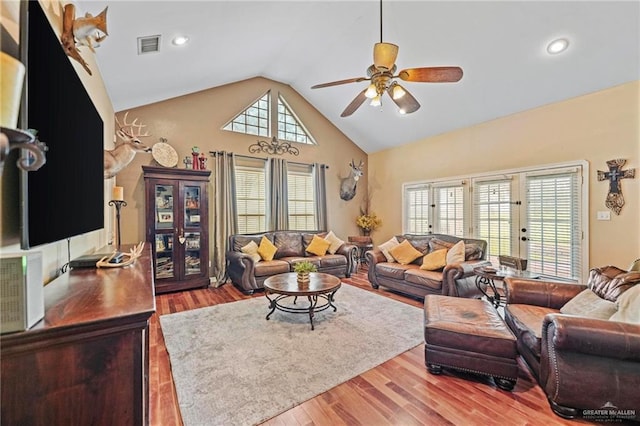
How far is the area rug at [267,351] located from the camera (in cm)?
192

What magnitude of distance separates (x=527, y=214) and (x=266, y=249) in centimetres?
432

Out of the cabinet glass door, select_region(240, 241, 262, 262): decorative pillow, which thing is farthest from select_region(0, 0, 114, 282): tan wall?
select_region(240, 241, 262, 262): decorative pillow

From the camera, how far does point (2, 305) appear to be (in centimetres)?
78

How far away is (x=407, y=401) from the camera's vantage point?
193cm

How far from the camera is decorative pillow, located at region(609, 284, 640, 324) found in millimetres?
1778

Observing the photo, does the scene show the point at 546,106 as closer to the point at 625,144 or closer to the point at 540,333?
the point at 625,144

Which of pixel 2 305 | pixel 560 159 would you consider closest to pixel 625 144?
pixel 560 159

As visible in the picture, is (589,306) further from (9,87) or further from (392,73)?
(9,87)

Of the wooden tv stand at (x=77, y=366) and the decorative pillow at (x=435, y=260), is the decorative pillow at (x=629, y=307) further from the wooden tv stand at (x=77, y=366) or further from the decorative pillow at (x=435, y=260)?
the wooden tv stand at (x=77, y=366)

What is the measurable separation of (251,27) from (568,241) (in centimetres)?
514

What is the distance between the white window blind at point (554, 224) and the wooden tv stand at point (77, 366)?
5037 mm

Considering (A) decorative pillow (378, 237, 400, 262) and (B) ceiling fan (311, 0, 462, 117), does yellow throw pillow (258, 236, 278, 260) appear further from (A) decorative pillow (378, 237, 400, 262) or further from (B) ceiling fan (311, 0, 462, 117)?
(B) ceiling fan (311, 0, 462, 117)

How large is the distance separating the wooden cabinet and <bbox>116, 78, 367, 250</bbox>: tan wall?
37 cm

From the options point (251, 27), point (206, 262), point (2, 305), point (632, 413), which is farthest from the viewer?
point (206, 262)
